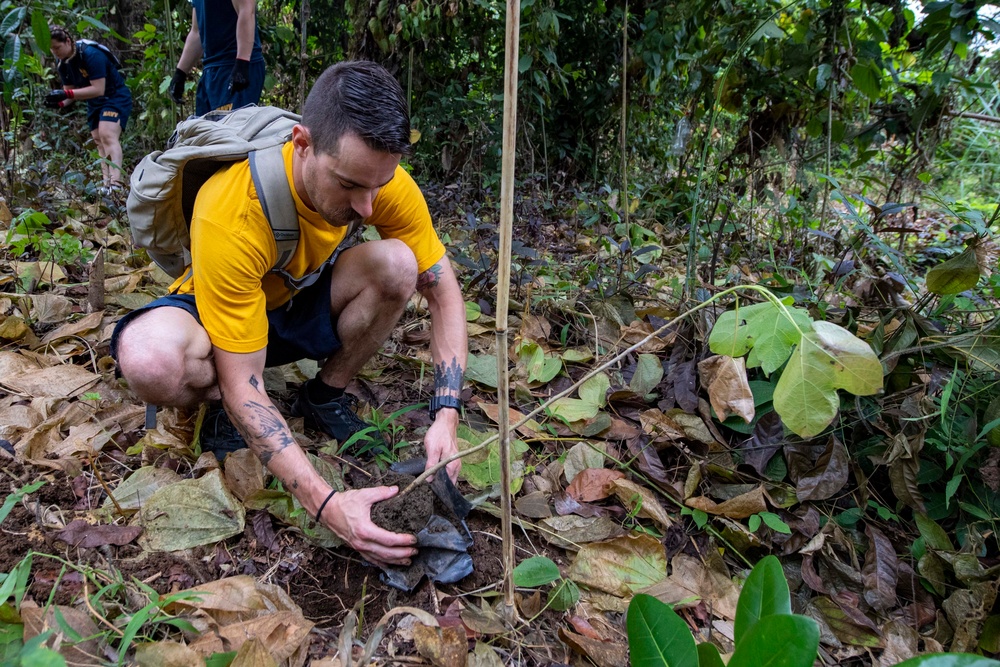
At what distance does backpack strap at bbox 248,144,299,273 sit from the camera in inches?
58.8

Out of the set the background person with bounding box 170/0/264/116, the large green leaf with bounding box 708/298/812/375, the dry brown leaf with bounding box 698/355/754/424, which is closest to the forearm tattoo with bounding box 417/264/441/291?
the dry brown leaf with bounding box 698/355/754/424

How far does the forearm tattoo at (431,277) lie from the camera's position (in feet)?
6.23

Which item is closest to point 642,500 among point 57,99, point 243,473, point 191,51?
point 243,473

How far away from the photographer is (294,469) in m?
1.41

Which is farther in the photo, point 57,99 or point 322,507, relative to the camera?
point 57,99

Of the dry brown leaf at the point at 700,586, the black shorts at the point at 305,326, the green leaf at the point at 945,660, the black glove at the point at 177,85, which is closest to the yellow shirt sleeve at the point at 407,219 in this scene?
the black shorts at the point at 305,326

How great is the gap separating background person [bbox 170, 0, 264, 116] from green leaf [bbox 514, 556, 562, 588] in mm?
2801

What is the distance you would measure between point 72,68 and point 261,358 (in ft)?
13.6

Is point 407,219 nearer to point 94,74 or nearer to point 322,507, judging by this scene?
point 322,507

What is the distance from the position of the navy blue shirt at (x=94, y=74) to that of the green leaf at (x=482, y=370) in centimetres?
383

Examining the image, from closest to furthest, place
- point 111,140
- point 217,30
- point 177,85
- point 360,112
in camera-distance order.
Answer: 1. point 360,112
2. point 217,30
3. point 177,85
4. point 111,140

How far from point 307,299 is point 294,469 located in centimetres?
63

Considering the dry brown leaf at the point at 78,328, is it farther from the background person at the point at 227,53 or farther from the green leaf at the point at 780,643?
the green leaf at the point at 780,643

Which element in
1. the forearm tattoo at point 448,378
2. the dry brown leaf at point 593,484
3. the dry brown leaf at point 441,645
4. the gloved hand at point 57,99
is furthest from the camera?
the gloved hand at point 57,99
